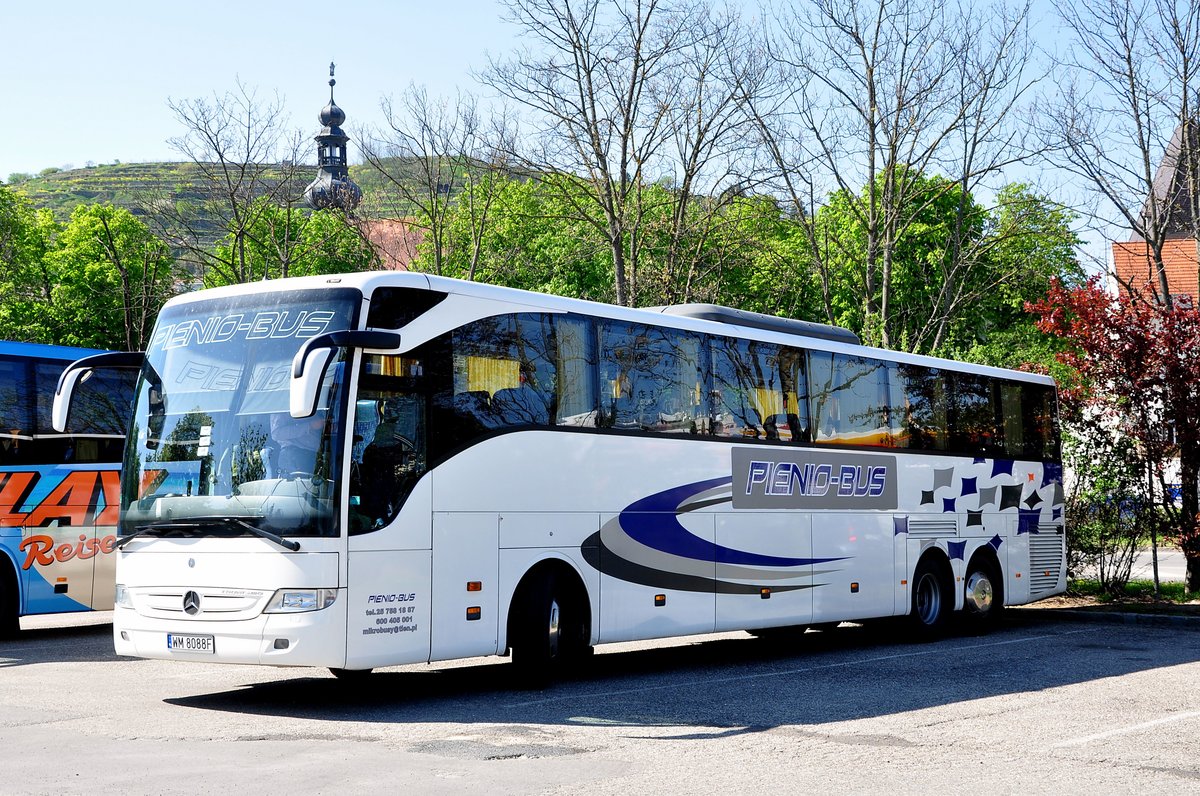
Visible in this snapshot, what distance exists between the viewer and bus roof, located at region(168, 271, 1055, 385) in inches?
429

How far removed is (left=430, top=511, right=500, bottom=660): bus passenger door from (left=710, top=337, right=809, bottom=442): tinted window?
3.57 m

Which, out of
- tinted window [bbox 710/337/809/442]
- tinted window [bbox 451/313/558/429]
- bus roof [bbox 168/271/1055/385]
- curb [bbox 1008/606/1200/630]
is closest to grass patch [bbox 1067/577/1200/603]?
curb [bbox 1008/606/1200/630]

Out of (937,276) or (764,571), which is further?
(937,276)

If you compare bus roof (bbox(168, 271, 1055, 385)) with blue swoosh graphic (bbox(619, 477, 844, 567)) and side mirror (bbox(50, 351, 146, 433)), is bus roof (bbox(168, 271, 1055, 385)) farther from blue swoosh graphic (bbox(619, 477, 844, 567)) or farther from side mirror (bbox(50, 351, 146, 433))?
blue swoosh graphic (bbox(619, 477, 844, 567))

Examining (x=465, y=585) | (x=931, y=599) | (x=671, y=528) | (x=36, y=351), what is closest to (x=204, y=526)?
(x=465, y=585)

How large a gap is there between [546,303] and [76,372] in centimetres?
401

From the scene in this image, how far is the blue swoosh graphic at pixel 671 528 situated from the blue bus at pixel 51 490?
24.5ft

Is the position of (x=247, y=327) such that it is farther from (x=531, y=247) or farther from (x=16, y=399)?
(x=531, y=247)

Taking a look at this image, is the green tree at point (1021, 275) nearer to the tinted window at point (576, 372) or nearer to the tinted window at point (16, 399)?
the tinted window at point (576, 372)

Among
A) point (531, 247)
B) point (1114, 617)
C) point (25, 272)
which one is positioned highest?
point (531, 247)

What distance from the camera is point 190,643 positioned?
10453 millimetres

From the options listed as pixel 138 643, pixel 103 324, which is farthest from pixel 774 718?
pixel 103 324

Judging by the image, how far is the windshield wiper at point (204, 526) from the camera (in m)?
10.2

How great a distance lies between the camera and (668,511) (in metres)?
13.6
